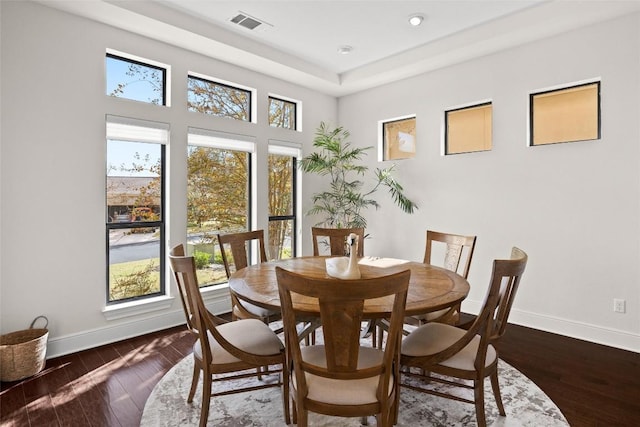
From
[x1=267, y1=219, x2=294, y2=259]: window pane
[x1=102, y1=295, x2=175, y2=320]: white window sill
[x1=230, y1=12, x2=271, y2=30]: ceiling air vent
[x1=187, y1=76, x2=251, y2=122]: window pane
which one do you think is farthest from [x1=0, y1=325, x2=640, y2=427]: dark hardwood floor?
[x1=230, y1=12, x2=271, y2=30]: ceiling air vent

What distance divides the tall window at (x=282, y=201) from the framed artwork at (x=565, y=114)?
9.38 ft

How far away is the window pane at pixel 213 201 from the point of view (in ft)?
12.9

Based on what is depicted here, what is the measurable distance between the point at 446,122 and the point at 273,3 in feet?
7.98

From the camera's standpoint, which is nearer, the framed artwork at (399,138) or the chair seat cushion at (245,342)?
the chair seat cushion at (245,342)

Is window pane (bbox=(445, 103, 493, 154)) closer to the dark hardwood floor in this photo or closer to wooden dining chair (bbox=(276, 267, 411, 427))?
the dark hardwood floor

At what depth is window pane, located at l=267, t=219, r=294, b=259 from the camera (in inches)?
187

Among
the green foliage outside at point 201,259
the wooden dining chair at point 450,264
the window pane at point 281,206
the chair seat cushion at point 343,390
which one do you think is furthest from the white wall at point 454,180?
the chair seat cushion at point 343,390

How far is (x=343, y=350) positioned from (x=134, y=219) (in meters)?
2.82

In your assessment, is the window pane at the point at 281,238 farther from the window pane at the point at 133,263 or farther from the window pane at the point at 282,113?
the window pane at the point at 133,263

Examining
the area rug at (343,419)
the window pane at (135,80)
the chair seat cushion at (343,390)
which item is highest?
the window pane at (135,80)

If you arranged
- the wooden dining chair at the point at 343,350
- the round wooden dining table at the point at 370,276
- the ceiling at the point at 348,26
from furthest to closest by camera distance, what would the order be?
the ceiling at the point at 348,26 → the round wooden dining table at the point at 370,276 → the wooden dining chair at the point at 343,350

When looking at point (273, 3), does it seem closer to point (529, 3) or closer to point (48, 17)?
point (48, 17)

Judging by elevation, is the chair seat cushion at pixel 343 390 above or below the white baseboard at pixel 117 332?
above

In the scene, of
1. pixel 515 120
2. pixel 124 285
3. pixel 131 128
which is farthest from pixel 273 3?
pixel 124 285
